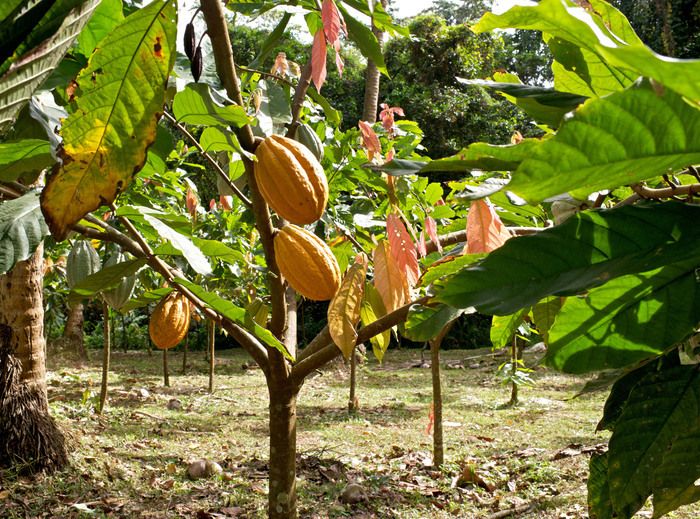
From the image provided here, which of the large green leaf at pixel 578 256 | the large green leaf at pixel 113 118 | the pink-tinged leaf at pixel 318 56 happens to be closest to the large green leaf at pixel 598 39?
the large green leaf at pixel 578 256

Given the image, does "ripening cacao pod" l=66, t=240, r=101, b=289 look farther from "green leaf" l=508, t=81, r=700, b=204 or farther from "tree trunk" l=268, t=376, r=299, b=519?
"green leaf" l=508, t=81, r=700, b=204

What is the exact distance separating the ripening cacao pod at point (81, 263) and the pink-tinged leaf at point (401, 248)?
906mm

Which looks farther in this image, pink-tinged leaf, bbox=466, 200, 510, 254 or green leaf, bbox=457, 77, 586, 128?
pink-tinged leaf, bbox=466, 200, 510, 254

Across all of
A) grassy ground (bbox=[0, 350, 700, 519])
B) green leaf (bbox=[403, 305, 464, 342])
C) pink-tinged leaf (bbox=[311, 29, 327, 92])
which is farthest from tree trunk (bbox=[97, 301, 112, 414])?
green leaf (bbox=[403, 305, 464, 342])

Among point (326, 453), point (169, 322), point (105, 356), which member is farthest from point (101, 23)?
point (105, 356)

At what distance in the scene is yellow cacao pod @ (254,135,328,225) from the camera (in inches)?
29.1

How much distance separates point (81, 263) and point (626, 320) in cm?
136

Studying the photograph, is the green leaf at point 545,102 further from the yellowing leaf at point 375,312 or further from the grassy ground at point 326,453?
the grassy ground at point 326,453

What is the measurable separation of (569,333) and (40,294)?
2.43 metres

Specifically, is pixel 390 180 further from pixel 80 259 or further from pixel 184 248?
pixel 80 259

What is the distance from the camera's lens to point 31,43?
0.33 metres

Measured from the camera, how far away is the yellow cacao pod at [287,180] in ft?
2.43

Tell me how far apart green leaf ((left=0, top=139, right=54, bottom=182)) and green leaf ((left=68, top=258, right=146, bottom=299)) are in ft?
0.86

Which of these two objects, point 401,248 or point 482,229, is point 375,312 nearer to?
point 401,248
